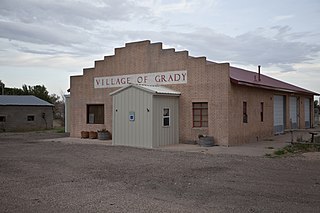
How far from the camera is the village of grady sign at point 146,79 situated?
21.2 metres

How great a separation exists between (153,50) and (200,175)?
1270 centimetres

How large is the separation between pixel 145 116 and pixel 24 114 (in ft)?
84.6

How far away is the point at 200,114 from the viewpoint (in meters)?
20.4

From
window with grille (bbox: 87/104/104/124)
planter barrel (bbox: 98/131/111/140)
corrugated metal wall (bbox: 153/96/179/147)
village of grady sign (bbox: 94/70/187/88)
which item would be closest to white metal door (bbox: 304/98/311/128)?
village of grady sign (bbox: 94/70/187/88)

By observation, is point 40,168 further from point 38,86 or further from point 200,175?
point 38,86

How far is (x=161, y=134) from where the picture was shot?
19.6 metres

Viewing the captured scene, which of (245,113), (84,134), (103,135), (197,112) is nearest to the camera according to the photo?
(197,112)

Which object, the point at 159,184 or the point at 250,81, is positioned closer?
the point at 159,184

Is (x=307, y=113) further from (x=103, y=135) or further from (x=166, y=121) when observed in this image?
(x=103, y=135)

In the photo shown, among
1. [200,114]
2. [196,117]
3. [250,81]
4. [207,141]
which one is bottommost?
[207,141]

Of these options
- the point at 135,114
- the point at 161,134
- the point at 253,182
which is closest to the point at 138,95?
the point at 135,114

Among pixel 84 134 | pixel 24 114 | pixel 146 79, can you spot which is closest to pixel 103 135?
pixel 84 134

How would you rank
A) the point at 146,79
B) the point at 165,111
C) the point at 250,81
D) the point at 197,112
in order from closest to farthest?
1. the point at 165,111
2. the point at 197,112
3. the point at 250,81
4. the point at 146,79

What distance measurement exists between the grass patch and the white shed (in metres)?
6.07
